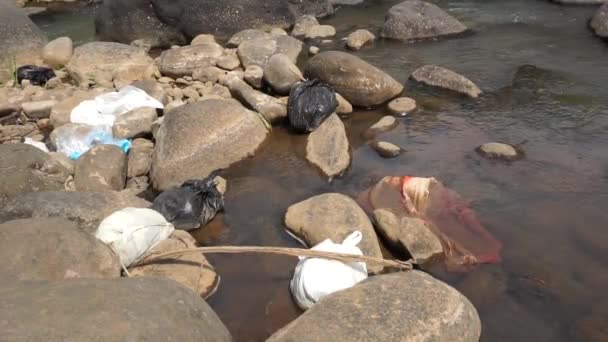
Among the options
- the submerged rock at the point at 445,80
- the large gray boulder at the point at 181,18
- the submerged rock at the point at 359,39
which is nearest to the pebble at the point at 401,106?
the submerged rock at the point at 445,80

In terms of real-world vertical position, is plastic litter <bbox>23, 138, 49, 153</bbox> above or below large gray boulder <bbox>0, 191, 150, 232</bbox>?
below

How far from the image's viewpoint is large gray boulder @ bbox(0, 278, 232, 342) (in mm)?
2020

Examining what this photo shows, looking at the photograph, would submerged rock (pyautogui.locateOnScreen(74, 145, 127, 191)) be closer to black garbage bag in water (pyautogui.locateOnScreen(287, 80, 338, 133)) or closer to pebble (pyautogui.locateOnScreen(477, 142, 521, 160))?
black garbage bag in water (pyautogui.locateOnScreen(287, 80, 338, 133))

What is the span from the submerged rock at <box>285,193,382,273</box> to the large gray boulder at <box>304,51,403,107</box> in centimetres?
262

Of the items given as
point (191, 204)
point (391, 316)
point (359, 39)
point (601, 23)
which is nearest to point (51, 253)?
point (191, 204)

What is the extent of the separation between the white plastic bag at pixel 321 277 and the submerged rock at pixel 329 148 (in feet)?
5.39

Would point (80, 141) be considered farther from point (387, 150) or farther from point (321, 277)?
point (321, 277)

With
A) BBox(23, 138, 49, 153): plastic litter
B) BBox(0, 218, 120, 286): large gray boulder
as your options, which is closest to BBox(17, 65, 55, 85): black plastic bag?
BBox(23, 138, 49, 153): plastic litter

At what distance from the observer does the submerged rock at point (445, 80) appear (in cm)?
667

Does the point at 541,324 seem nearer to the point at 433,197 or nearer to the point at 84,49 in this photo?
the point at 433,197

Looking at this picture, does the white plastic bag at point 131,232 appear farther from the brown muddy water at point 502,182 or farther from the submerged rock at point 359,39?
the submerged rock at point 359,39

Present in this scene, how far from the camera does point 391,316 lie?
8.92ft

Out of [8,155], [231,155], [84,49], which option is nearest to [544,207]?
[231,155]

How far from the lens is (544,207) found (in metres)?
4.29
